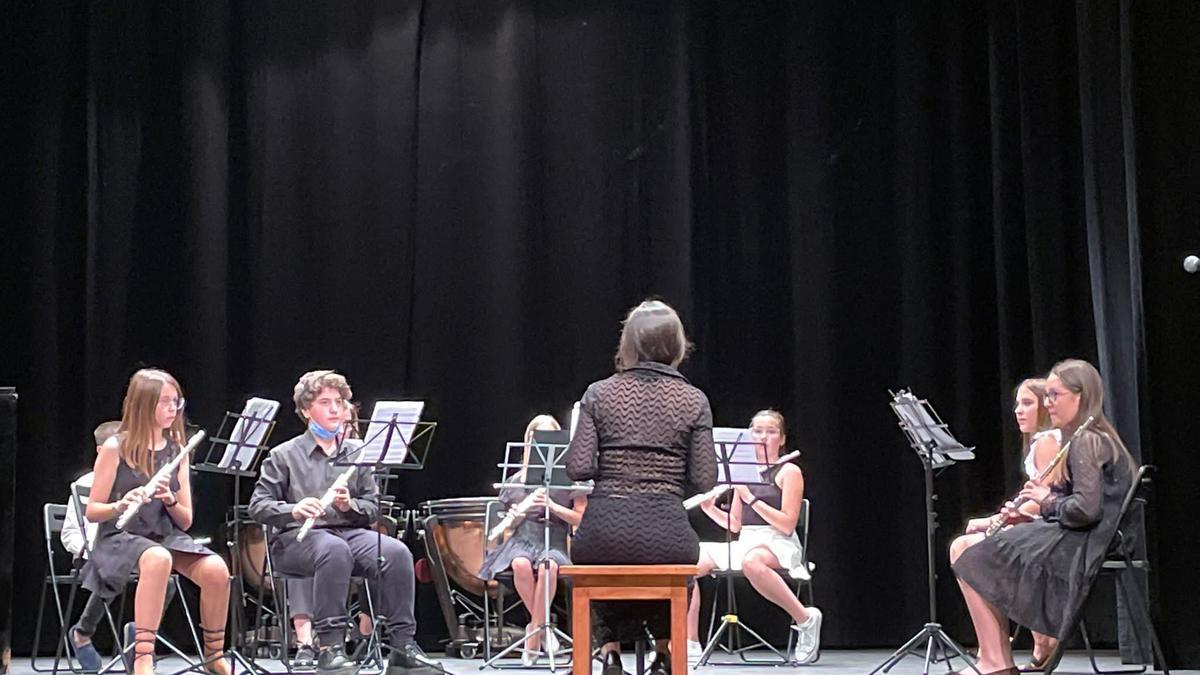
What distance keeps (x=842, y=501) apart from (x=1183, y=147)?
284 centimetres

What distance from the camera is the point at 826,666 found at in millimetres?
7535

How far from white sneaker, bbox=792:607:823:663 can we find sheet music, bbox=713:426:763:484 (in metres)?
1.07

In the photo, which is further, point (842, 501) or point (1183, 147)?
point (842, 501)

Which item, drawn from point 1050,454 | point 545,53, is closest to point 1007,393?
point 1050,454

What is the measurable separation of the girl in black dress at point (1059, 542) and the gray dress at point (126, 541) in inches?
120

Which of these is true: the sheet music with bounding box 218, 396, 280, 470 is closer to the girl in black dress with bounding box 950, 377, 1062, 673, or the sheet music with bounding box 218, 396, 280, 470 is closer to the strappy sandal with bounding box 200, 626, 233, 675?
the strappy sandal with bounding box 200, 626, 233, 675

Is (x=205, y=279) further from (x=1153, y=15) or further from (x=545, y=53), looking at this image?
(x=1153, y=15)

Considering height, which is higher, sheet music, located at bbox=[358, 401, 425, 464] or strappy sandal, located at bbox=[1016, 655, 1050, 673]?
sheet music, located at bbox=[358, 401, 425, 464]

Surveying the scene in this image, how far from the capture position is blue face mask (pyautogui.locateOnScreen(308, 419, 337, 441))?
6.96m

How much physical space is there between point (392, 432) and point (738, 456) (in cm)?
155

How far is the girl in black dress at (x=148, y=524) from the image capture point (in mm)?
6105

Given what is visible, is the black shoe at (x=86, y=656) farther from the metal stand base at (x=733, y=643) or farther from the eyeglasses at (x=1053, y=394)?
the eyeglasses at (x=1053, y=394)

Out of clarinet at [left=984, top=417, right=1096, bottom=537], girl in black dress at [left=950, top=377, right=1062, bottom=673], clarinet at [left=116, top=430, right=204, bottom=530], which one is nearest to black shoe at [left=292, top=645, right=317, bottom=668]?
clarinet at [left=116, top=430, right=204, bottom=530]

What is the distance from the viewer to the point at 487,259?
879 cm
